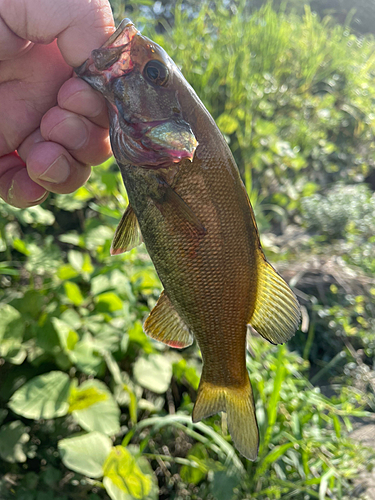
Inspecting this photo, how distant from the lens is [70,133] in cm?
121

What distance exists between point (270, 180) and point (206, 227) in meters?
3.21

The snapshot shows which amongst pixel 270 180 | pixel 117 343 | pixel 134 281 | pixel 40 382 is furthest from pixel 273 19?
pixel 40 382

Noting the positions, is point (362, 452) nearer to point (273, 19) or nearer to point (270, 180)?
point (270, 180)

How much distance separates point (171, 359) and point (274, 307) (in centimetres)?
113

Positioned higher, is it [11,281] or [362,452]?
[11,281]

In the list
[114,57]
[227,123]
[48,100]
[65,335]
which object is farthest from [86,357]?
[227,123]

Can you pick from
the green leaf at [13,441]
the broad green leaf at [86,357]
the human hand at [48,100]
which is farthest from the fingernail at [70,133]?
the green leaf at [13,441]

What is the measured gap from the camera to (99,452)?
1.45 metres

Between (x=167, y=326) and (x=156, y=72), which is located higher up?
(x=156, y=72)

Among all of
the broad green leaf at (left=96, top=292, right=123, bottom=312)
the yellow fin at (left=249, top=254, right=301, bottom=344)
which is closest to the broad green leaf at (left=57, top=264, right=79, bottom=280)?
the broad green leaf at (left=96, top=292, right=123, bottom=312)

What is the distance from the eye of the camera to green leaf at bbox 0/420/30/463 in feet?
5.09

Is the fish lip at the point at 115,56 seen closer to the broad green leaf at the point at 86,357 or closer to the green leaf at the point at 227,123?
the broad green leaf at the point at 86,357

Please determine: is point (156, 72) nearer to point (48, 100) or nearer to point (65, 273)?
point (48, 100)

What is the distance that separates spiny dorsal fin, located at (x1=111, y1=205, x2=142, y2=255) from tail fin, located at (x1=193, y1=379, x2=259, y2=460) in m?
0.47
